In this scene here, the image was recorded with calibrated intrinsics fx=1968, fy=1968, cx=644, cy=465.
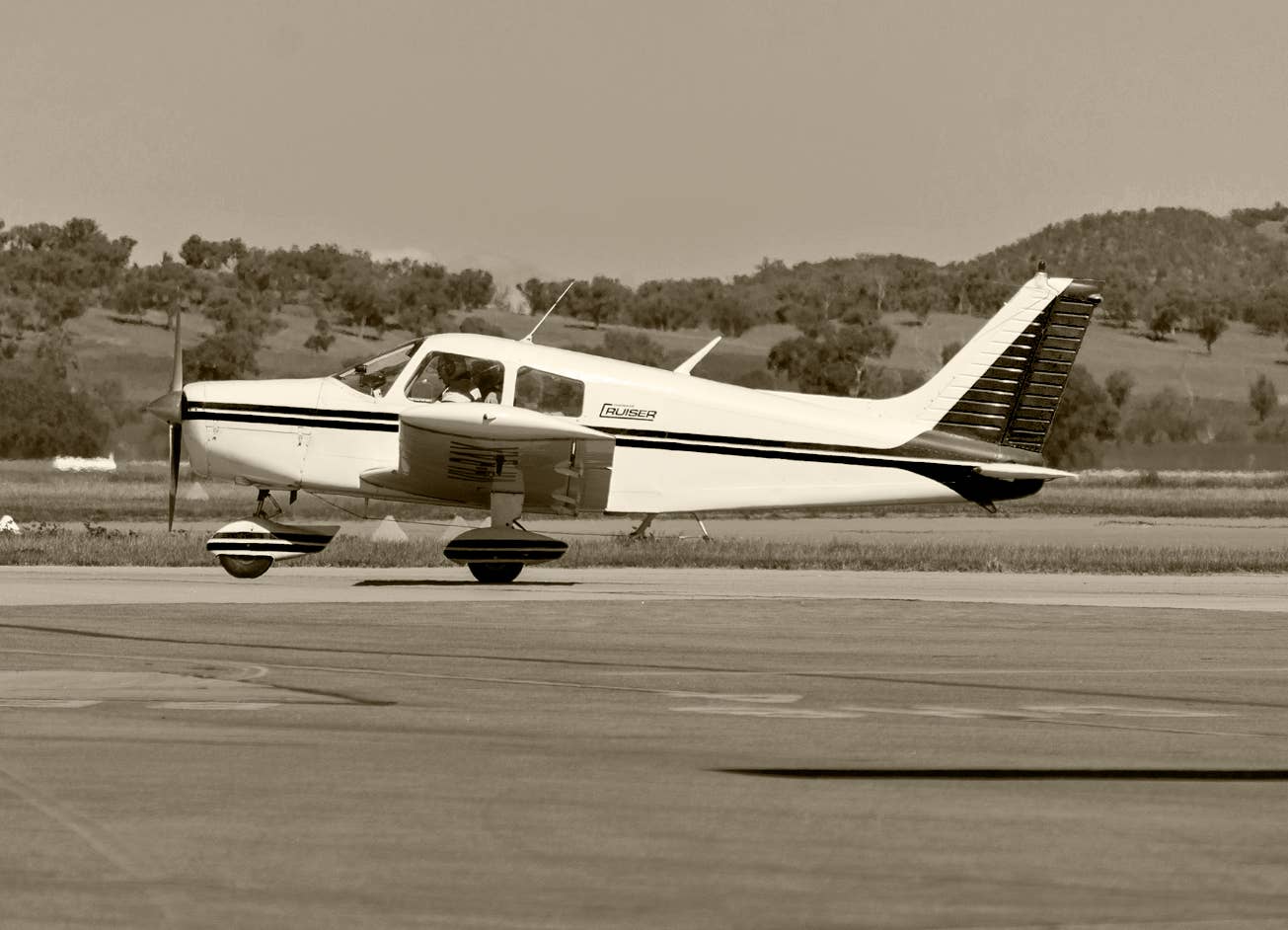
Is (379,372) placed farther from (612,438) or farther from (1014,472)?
(1014,472)

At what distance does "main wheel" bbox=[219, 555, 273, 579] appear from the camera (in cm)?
1991

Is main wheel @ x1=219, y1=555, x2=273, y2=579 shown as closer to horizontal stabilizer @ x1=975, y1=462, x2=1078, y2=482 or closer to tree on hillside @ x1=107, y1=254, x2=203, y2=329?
horizontal stabilizer @ x1=975, y1=462, x2=1078, y2=482

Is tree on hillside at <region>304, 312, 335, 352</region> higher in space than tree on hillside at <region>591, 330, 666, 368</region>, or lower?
lower

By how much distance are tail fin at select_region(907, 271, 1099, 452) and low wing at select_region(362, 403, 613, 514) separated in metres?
3.61

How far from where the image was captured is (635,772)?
26.1 ft

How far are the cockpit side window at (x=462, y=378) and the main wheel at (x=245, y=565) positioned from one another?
2.58m

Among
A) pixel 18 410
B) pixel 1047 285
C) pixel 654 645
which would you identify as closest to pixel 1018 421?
pixel 1047 285

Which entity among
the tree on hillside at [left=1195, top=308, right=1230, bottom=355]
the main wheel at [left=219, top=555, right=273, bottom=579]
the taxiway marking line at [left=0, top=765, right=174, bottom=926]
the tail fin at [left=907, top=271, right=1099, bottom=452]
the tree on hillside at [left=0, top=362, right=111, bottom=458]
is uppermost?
the tree on hillside at [left=1195, top=308, right=1230, bottom=355]

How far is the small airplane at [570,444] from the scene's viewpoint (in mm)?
19016

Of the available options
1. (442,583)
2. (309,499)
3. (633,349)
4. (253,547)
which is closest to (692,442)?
(442,583)

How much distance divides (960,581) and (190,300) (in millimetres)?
125424

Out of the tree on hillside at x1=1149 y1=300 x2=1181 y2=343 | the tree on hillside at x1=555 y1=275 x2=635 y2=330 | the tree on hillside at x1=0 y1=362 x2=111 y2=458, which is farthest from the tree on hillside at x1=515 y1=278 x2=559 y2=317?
the tree on hillside at x1=0 y1=362 x2=111 y2=458

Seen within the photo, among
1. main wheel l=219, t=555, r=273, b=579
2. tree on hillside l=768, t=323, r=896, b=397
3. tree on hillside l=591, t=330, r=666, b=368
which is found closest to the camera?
main wheel l=219, t=555, r=273, b=579

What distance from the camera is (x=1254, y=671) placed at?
12.3 meters
